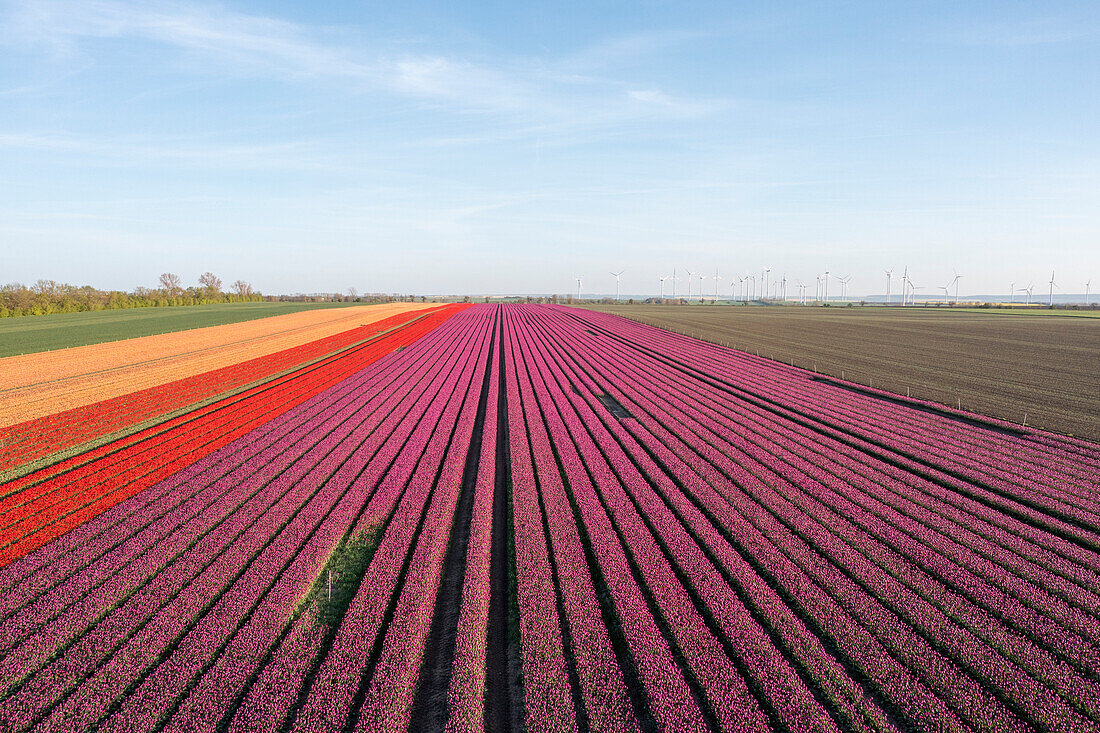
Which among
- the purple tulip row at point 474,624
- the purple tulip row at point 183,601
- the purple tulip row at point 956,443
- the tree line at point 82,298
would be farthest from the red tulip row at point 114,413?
the tree line at point 82,298

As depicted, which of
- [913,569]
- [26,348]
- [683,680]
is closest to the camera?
[683,680]

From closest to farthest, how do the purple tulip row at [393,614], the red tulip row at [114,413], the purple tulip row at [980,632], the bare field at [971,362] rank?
the purple tulip row at [393,614]
the purple tulip row at [980,632]
the red tulip row at [114,413]
the bare field at [971,362]

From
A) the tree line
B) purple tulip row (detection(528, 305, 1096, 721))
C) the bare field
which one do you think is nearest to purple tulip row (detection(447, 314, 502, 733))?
purple tulip row (detection(528, 305, 1096, 721))

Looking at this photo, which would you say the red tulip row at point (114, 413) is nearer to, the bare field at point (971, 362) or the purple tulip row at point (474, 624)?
the purple tulip row at point (474, 624)

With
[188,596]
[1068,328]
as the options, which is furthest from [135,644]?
[1068,328]

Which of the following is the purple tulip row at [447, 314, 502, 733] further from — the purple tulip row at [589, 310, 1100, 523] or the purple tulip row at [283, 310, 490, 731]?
the purple tulip row at [589, 310, 1100, 523]

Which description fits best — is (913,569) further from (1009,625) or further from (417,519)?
(417,519)
